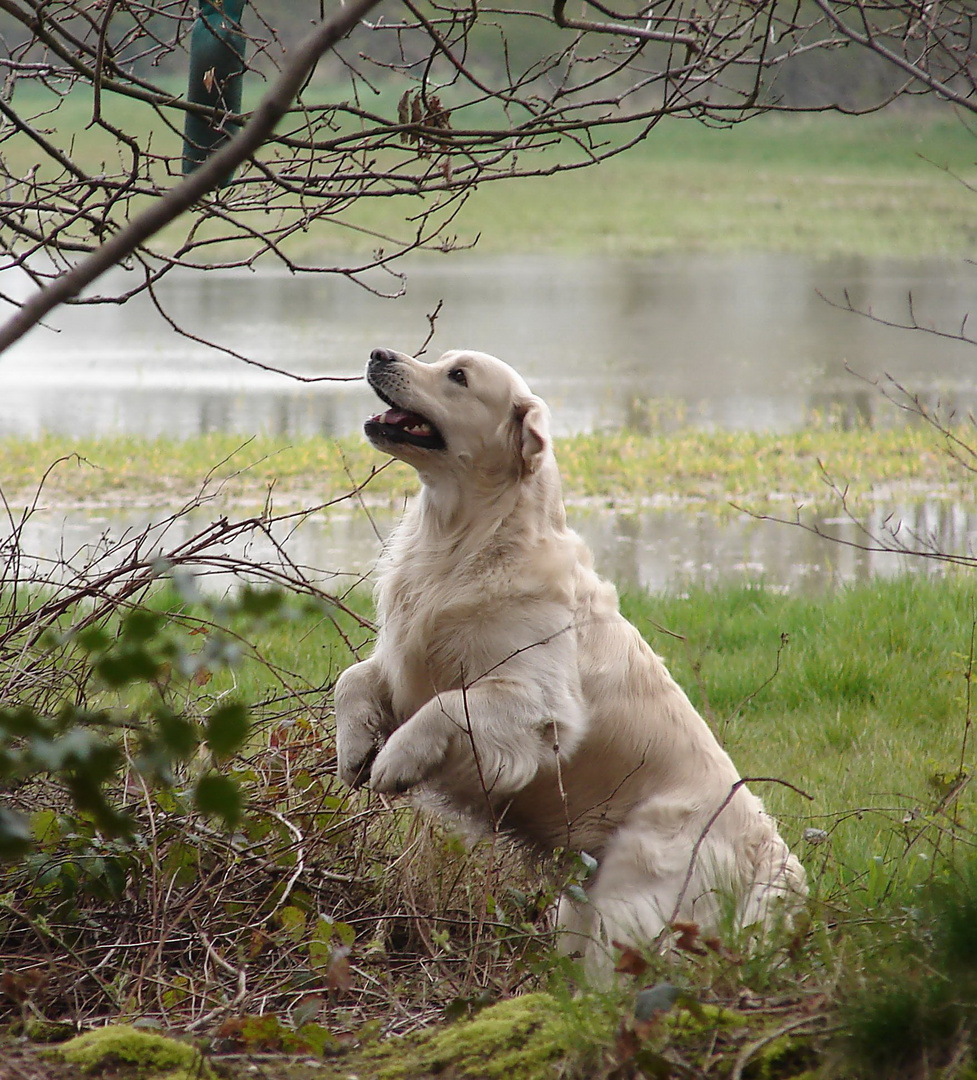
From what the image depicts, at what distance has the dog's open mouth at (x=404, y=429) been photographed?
3709 millimetres

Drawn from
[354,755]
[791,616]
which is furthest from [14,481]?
[354,755]

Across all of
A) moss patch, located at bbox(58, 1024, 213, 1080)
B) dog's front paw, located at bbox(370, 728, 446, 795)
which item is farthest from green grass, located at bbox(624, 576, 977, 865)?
moss patch, located at bbox(58, 1024, 213, 1080)

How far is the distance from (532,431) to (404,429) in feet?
1.34

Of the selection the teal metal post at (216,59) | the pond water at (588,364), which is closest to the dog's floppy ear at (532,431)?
the teal metal post at (216,59)

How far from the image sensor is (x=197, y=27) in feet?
10.7

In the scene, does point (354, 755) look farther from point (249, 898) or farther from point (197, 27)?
point (197, 27)

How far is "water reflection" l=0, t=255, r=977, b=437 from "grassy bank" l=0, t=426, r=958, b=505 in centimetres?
110

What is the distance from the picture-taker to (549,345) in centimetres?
1736

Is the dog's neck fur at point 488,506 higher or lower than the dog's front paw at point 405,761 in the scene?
higher

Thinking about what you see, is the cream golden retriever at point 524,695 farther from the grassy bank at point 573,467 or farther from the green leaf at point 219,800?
the grassy bank at point 573,467

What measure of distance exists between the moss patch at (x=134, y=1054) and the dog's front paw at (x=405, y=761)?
119cm

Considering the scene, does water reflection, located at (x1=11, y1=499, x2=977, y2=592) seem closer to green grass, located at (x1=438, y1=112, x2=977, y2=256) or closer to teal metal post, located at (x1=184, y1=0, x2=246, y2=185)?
teal metal post, located at (x1=184, y1=0, x2=246, y2=185)

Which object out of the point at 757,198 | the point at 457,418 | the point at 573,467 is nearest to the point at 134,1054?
the point at 457,418

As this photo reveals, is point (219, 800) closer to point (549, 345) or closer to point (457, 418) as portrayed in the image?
point (457, 418)
